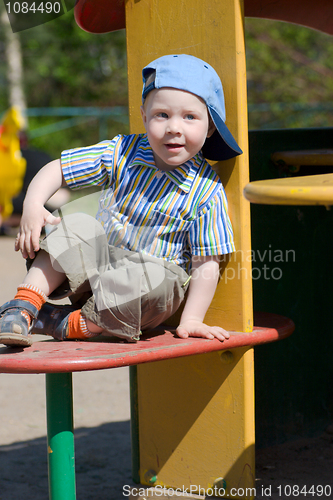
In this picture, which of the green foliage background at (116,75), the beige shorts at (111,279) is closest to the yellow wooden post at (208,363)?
the beige shorts at (111,279)

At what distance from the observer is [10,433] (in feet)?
9.88

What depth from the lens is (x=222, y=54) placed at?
1.86 metres

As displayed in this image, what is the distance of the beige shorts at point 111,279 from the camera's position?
1728 millimetres

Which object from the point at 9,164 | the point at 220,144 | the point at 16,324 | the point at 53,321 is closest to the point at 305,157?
the point at 220,144

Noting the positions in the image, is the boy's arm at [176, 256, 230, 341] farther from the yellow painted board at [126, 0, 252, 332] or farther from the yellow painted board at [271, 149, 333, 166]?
the yellow painted board at [271, 149, 333, 166]

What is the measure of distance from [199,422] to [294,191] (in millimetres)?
988

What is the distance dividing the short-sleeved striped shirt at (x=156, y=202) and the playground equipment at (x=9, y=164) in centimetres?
694

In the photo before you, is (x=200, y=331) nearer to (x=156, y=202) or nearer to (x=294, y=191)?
(x=156, y=202)

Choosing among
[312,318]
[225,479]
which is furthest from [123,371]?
[225,479]

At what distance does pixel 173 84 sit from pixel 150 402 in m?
1.04

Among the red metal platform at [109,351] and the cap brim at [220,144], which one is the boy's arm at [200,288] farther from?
the cap brim at [220,144]

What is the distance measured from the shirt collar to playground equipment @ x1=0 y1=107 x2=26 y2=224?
22.8ft

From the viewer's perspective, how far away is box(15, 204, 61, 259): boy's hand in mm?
1764

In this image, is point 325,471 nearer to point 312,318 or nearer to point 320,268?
point 312,318
